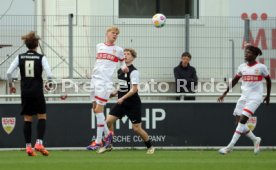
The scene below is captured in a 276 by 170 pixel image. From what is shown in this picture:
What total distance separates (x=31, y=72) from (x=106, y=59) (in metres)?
2.32

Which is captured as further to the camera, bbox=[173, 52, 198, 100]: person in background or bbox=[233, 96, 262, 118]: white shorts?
bbox=[173, 52, 198, 100]: person in background

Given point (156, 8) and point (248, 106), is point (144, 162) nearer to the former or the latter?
point (248, 106)

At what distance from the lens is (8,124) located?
21.6 metres

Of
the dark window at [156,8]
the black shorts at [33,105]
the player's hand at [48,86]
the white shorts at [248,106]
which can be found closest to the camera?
the black shorts at [33,105]

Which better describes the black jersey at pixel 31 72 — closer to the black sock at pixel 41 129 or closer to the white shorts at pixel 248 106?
the black sock at pixel 41 129

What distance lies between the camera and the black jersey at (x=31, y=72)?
17.1 meters

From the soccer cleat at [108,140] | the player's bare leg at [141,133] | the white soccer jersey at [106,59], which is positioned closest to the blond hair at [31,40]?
the white soccer jersey at [106,59]

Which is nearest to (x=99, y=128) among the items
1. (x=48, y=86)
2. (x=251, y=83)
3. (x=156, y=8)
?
(x=251, y=83)

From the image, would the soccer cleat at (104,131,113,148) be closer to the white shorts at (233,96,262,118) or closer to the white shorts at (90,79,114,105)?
the white shorts at (90,79,114,105)

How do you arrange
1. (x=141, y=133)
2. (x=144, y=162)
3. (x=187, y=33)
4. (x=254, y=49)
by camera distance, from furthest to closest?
1. (x=187, y=33)
2. (x=141, y=133)
3. (x=254, y=49)
4. (x=144, y=162)

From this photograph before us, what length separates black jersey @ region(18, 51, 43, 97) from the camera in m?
17.1

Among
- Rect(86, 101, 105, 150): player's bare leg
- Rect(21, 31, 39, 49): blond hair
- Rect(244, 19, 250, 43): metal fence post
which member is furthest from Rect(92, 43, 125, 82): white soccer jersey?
Rect(244, 19, 250, 43): metal fence post

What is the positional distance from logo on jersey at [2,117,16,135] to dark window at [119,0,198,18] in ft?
14.5

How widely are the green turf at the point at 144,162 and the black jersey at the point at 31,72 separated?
115 cm
